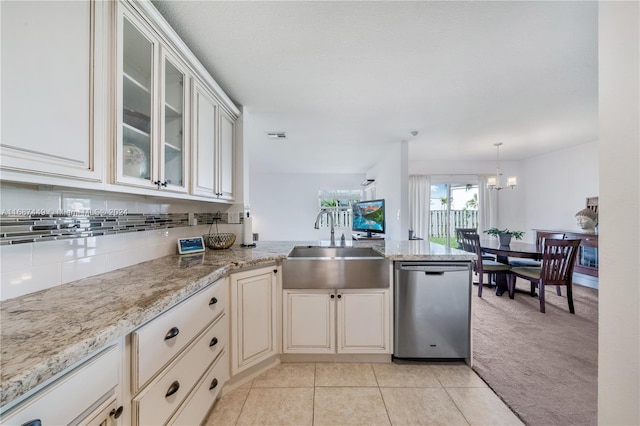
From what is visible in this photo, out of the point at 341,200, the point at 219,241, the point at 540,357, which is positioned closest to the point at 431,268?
the point at 540,357

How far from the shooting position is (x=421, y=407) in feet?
4.96

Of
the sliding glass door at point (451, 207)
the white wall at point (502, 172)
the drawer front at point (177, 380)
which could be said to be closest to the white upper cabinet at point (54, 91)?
the drawer front at point (177, 380)

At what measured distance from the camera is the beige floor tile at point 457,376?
5.63 ft

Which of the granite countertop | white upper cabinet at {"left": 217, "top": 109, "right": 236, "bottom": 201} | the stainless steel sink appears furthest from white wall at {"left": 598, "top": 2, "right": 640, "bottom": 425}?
white upper cabinet at {"left": 217, "top": 109, "right": 236, "bottom": 201}

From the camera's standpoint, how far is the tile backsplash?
92cm

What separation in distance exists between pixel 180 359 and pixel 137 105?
49.1 inches

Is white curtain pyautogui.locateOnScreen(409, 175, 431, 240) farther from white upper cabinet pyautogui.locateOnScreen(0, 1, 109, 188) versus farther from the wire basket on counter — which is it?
white upper cabinet pyautogui.locateOnScreen(0, 1, 109, 188)

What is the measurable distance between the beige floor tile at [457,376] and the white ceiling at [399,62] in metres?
2.36

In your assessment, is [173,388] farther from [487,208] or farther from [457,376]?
[487,208]

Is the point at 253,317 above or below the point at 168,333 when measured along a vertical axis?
below

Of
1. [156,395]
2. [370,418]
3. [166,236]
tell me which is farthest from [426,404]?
[166,236]

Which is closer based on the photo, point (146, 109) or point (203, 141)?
point (146, 109)

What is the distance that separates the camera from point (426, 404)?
1534 millimetres

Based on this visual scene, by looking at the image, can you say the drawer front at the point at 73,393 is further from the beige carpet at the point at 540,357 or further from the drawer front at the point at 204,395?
the beige carpet at the point at 540,357
